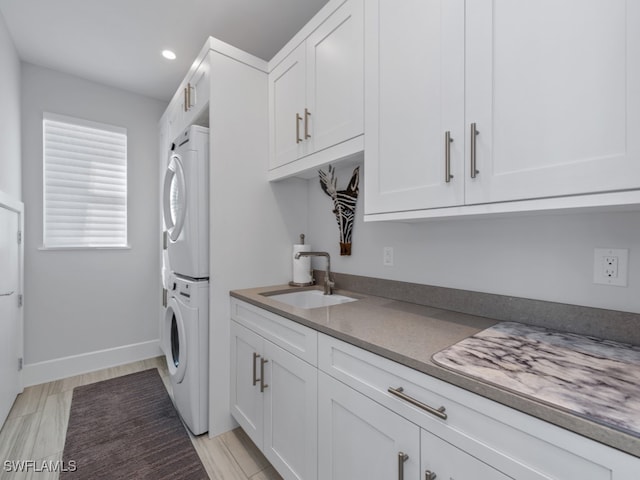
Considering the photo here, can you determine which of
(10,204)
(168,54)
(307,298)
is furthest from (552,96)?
(10,204)

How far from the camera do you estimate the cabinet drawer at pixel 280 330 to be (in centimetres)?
122

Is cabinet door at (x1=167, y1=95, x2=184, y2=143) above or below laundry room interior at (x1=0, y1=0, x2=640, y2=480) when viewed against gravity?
above

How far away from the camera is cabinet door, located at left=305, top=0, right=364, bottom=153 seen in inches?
54.8

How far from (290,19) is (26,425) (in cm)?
334

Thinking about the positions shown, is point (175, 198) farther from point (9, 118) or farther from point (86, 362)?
point (86, 362)

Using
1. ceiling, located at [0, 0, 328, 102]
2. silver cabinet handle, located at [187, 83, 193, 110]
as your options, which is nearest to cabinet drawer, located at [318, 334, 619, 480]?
silver cabinet handle, located at [187, 83, 193, 110]

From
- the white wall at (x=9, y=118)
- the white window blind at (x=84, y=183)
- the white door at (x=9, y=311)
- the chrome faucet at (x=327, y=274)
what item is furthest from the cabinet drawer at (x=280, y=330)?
the white window blind at (x=84, y=183)

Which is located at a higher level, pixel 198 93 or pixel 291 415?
pixel 198 93

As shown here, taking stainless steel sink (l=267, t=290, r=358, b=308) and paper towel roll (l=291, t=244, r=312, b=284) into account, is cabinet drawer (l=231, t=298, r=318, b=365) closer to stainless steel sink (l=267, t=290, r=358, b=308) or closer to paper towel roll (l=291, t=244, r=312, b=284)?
stainless steel sink (l=267, t=290, r=358, b=308)

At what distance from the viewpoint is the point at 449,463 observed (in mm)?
734

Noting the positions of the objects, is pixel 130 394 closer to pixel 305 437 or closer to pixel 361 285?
pixel 305 437

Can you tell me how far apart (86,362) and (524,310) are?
3.55 meters

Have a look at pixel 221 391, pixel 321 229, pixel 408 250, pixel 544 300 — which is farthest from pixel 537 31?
pixel 221 391

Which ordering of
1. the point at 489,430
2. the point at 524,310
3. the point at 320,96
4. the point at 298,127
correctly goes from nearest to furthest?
1. the point at 489,430
2. the point at 524,310
3. the point at 320,96
4. the point at 298,127
